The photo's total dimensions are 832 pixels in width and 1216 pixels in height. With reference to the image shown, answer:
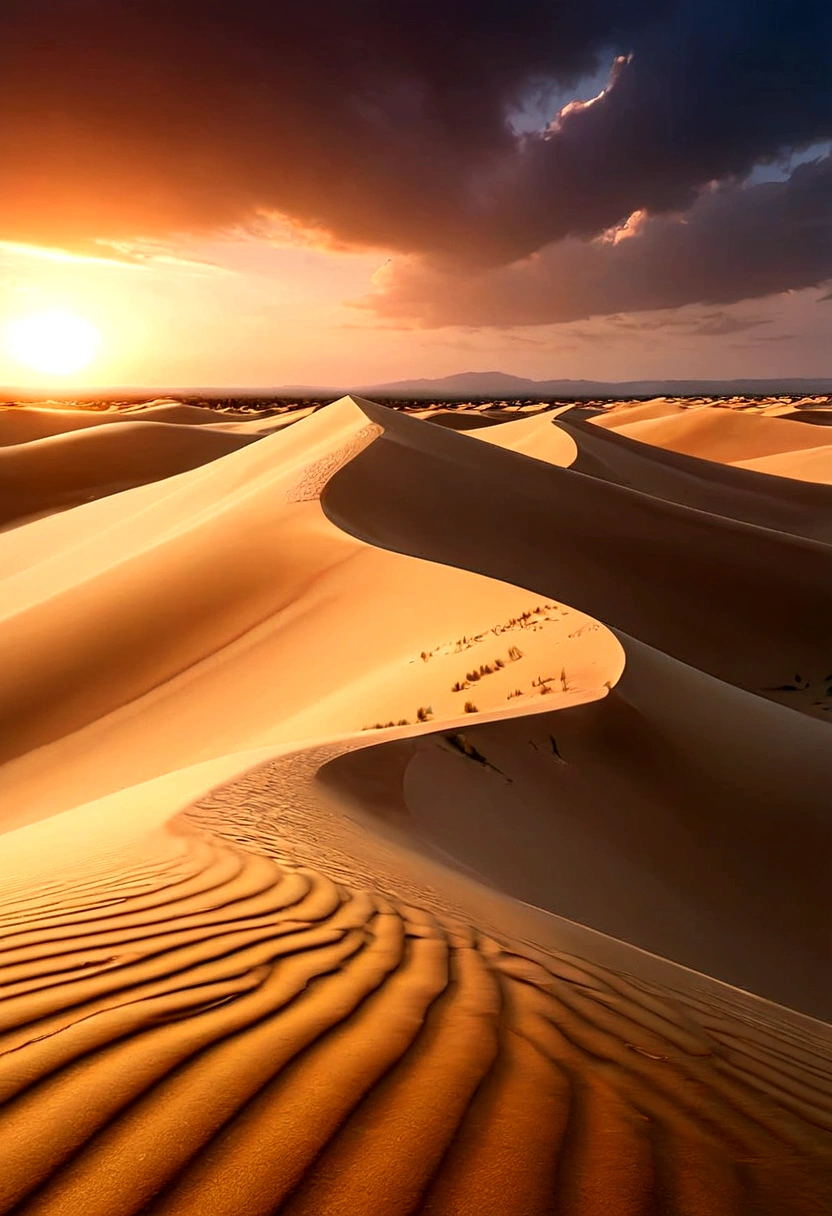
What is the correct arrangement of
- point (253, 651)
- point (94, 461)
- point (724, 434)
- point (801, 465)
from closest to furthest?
point (253, 651)
point (94, 461)
point (801, 465)
point (724, 434)

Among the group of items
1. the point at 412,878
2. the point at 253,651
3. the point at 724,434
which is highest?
the point at 724,434

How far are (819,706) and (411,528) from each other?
7004 millimetres

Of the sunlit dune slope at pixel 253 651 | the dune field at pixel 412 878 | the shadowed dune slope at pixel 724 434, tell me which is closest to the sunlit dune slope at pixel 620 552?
the dune field at pixel 412 878

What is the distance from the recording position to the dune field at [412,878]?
1.31m

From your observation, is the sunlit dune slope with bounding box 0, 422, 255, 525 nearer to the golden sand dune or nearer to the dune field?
the dune field

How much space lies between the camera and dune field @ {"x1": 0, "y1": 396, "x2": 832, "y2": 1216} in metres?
1.31

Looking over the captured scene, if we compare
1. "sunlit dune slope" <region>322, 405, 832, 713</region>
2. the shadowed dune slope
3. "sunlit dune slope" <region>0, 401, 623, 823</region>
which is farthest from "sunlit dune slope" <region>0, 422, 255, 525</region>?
the shadowed dune slope

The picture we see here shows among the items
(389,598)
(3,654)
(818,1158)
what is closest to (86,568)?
(3,654)

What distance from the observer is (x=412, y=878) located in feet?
10.6

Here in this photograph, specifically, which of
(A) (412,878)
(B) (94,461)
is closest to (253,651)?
(A) (412,878)

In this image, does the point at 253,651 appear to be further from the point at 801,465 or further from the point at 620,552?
the point at 801,465

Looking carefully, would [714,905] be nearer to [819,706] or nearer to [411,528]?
[819,706]

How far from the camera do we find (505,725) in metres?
5.43

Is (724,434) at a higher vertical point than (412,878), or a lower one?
higher
